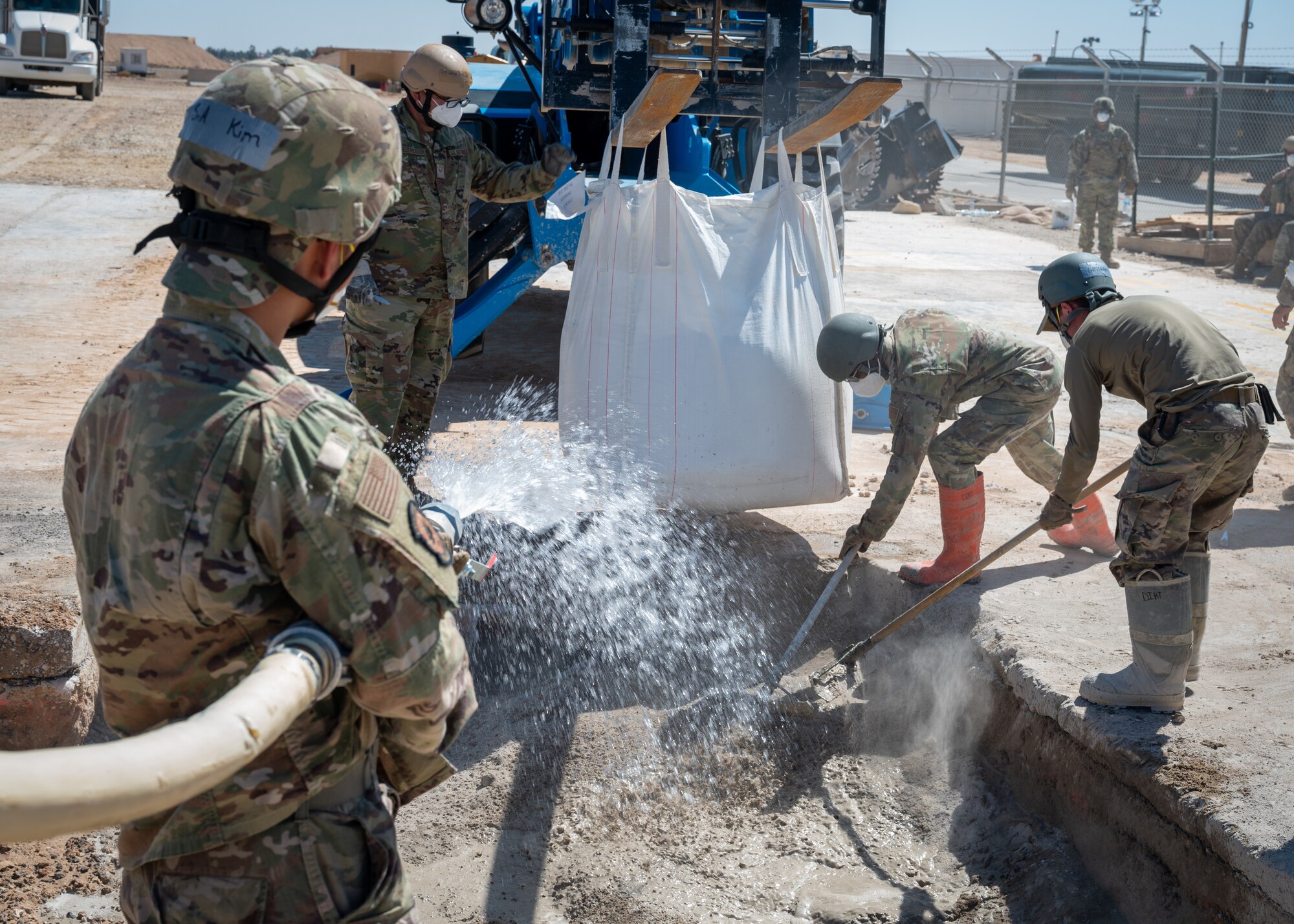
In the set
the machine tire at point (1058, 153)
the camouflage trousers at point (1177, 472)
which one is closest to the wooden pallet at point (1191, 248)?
the machine tire at point (1058, 153)

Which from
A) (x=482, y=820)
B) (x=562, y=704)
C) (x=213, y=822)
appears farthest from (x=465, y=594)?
(x=213, y=822)

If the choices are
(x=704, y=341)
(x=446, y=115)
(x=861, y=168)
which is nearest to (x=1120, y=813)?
(x=704, y=341)

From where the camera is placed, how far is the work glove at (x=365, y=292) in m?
4.32

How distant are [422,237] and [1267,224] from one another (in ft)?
34.7

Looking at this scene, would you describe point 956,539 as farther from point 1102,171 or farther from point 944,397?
point 1102,171

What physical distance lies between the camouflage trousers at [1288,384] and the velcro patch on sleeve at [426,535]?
5425 mm

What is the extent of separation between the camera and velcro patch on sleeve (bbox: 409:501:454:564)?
4.48 ft

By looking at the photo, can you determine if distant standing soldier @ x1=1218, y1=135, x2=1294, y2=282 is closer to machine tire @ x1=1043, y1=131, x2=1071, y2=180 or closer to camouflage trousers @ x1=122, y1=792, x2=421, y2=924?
machine tire @ x1=1043, y1=131, x2=1071, y2=180

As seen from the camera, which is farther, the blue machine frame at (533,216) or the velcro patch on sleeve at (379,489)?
the blue machine frame at (533,216)

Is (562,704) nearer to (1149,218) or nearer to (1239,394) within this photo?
(1239,394)

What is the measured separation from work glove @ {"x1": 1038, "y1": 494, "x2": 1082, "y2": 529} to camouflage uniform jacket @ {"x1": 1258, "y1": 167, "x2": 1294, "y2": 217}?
982 centimetres

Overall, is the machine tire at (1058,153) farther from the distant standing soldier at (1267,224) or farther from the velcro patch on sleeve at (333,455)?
the velcro patch on sleeve at (333,455)

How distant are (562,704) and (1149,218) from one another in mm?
15304

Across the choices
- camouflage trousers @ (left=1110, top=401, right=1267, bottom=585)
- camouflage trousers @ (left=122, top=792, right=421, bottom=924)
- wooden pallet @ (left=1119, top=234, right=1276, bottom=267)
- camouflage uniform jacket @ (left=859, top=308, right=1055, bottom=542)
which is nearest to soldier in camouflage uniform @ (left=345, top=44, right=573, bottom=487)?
camouflage uniform jacket @ (left=859, top=308, right=1055, bottom=542)
